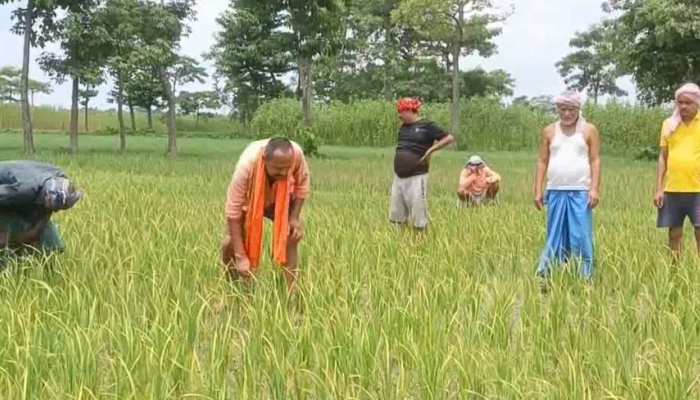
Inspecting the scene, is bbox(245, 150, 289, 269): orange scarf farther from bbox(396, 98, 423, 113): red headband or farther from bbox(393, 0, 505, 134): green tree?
bbox(393, 0, 505, 134): green tree

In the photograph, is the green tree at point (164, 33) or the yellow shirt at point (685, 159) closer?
the yellow shirt at point (685, 159)

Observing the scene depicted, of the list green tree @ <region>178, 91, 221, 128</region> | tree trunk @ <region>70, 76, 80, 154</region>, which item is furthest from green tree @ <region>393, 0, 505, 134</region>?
green tree @ <region>178, 91, 221, 128</region>

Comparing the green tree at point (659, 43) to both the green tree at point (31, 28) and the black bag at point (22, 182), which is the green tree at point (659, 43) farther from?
the black bag at point (22, 182)

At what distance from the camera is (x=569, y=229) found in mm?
5094

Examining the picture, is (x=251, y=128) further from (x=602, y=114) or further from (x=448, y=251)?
(x=448, y=251)

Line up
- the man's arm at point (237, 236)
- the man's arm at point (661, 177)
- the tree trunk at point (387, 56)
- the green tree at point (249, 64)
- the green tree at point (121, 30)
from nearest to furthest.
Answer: the man's arm at point (237, 236) → the man's arm at point (661, 177) → the green tree at point (121, 30) → the green tree at point (249, 64) → the tree trunk at point (387, 56)

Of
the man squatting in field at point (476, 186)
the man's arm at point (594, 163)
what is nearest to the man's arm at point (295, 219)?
the man's arm at point (594, 163)

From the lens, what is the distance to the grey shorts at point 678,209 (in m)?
5.41

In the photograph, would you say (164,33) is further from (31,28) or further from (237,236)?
(237,236)

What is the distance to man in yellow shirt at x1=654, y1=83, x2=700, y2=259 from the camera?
5328 mm

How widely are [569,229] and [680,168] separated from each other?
3.21 feet

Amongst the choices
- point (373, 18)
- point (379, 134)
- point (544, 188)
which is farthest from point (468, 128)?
point (544, 188)

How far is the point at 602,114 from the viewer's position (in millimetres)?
26391

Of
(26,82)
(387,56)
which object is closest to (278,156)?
(26,82)
